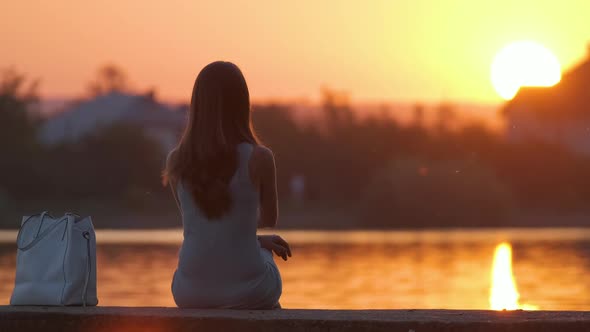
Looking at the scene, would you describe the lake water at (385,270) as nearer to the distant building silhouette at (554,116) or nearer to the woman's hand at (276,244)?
the woman's hand at (276,244)

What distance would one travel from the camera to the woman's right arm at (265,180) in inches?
243

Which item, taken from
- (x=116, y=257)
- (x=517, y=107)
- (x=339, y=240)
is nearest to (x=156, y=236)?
(x=339, y=240)

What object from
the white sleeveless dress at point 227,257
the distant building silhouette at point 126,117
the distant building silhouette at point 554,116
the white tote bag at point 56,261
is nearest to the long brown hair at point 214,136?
the white sleeveless dress at point 227,257

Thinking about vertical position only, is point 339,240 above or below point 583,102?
below

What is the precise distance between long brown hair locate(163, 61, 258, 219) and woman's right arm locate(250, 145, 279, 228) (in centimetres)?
7

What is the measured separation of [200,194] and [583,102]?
175 feet

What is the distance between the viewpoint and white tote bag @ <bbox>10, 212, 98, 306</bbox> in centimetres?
625

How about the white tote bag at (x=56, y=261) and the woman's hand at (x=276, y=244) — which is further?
the woman's hand at (x=276, y=244)

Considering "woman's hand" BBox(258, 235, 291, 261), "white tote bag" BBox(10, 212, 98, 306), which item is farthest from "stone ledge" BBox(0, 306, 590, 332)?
"woman's hand" BBox(258, 235, 291, 261)

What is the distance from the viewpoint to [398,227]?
36.7m

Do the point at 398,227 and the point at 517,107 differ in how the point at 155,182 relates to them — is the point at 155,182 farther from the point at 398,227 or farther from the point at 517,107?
the point at 517,107

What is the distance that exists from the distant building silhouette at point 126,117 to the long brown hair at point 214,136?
62981mm

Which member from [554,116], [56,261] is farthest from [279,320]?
[554,116]

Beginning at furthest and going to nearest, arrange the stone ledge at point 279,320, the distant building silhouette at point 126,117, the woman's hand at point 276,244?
the distant building silhouette at point 126,117 < the woman's hand at point 276,244 < the stone ledge at point 279,320
